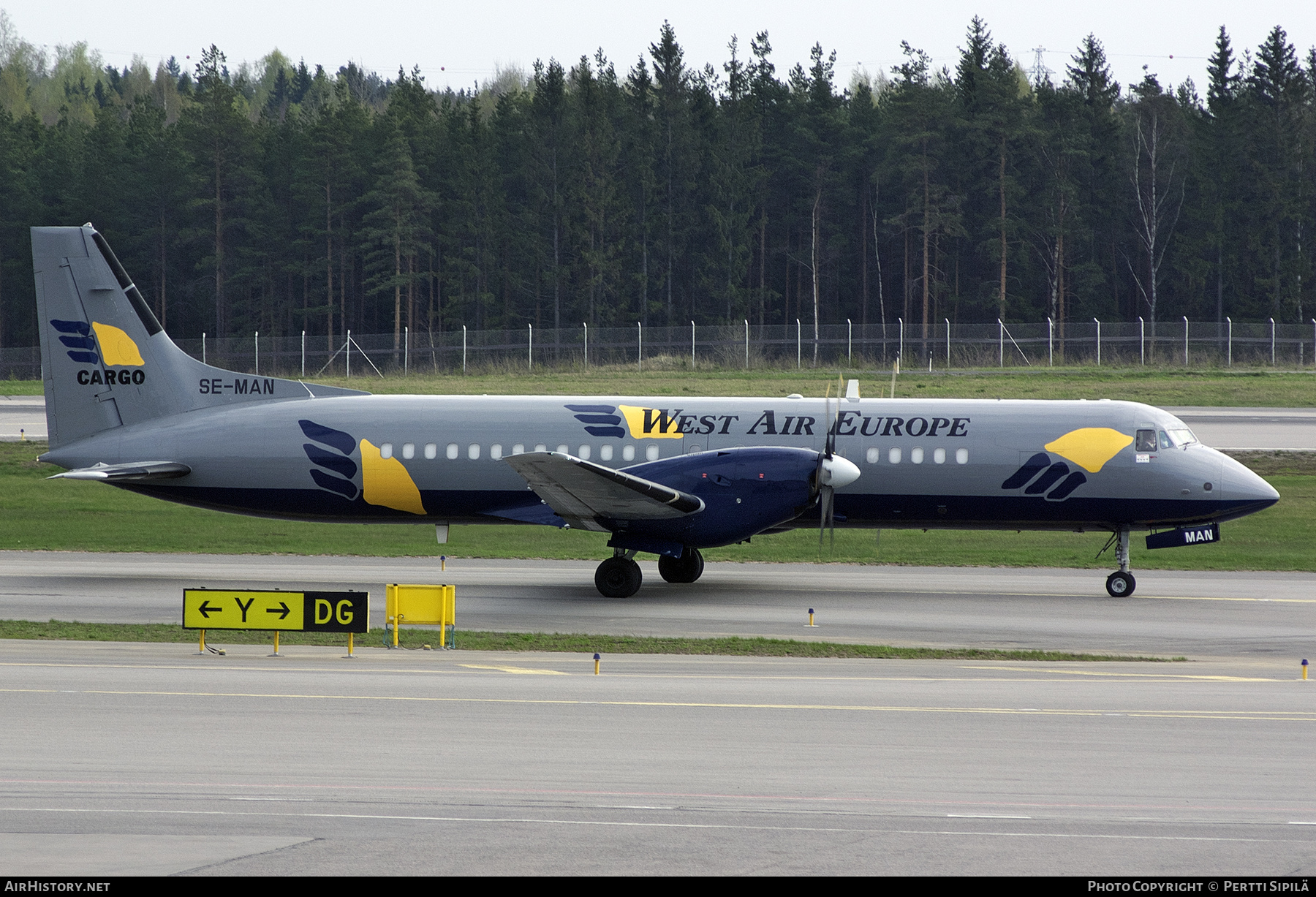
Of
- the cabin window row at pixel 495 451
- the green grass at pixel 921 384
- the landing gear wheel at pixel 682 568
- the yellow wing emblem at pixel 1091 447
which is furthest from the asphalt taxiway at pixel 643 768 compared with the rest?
the green grass at pixel 921 384

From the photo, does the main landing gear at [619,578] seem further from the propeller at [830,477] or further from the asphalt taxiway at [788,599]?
the propeller at [830,477]

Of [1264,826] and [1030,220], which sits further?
[1030,220]

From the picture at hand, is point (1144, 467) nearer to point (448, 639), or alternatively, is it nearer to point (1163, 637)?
point (1163, 637)

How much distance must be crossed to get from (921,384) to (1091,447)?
32.7m

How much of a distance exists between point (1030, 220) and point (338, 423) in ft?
214

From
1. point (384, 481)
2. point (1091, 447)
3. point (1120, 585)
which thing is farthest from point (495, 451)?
point (1120, 585)

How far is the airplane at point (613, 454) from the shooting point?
76.7ft

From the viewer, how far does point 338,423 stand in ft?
82.8

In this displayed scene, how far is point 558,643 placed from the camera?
1928 cm

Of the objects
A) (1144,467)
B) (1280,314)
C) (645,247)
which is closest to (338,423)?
(1144,467)

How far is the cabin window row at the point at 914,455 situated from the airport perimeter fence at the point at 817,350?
37.1 meters

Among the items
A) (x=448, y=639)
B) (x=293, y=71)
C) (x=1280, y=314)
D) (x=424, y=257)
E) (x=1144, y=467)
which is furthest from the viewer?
(x=293, y=71)

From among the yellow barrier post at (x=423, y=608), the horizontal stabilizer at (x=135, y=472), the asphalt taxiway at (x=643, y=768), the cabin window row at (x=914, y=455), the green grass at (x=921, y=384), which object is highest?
the green grass at (x=921, y=384)

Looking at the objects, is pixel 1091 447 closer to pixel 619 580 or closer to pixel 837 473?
pixel 837 473
